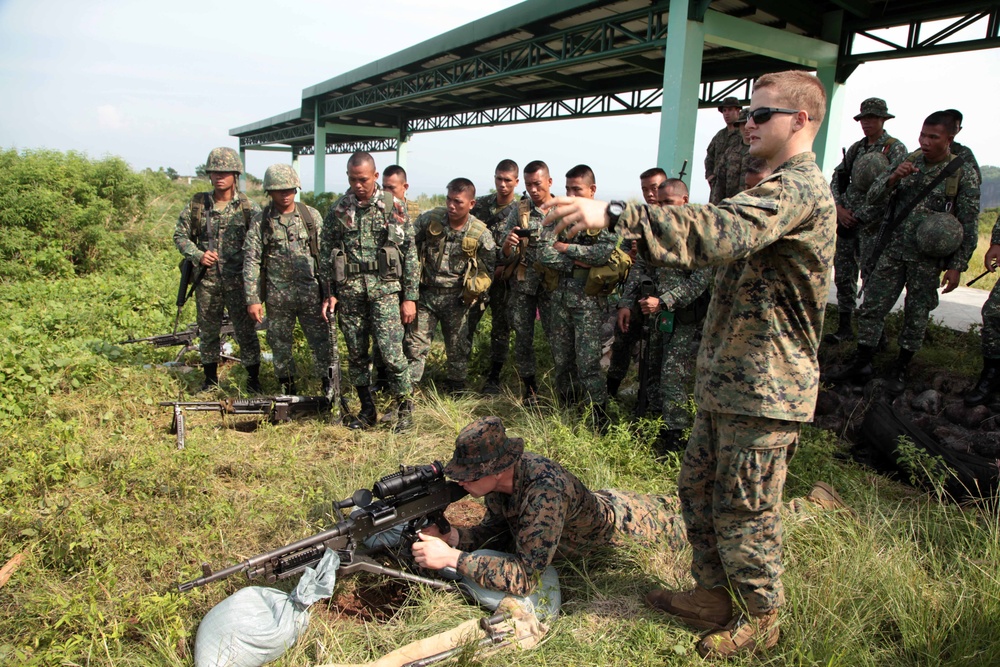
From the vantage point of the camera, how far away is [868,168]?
5496 mm

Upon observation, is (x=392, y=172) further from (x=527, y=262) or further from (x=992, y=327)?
(x=992, y=327)

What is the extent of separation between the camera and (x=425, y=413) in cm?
498

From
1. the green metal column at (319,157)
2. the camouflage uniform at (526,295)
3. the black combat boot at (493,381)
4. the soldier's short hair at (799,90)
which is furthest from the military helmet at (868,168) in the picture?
the green metal column at (319,157)

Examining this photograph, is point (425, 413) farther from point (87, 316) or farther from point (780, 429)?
point (87, 316)

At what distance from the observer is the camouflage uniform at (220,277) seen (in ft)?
18.2

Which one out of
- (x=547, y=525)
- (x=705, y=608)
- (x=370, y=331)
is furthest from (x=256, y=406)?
(x=705, y=608)

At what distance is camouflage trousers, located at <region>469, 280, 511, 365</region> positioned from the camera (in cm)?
571

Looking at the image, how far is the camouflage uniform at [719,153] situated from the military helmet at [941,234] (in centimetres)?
173

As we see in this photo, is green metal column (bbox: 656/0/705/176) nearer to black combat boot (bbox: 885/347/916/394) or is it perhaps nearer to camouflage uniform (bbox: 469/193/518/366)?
camouflage uniform (bbox: 469/193/518/366)

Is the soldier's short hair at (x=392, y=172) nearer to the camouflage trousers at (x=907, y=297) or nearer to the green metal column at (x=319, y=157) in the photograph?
the camouflage trousers at (x=907, y=297)

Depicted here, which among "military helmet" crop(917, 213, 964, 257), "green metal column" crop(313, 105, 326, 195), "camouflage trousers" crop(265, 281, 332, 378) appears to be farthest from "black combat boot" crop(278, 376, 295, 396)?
"green metal column" crop(313, 105, 326, 195)

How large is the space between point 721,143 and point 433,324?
343 cm

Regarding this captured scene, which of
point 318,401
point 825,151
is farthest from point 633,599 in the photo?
point 825,151

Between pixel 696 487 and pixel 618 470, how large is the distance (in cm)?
156
